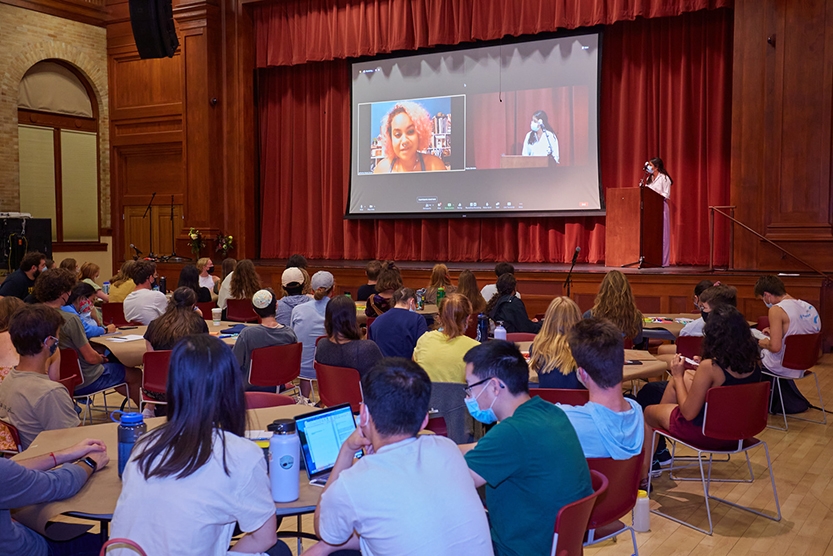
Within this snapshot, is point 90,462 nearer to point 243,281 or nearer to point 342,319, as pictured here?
point 342,319

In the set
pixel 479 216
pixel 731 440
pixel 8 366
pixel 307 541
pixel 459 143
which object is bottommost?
pixel 307 541

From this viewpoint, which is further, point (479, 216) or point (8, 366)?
point (479, 216)

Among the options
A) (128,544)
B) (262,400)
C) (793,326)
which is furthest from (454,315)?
(793,326)

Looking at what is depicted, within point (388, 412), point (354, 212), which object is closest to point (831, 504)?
point (388, 412)

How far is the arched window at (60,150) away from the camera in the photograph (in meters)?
14.0

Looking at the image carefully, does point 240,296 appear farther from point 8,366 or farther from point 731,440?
point 731,440

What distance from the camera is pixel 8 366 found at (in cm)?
391

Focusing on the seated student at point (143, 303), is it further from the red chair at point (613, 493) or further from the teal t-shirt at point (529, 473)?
the teal t-shirt at point (529, 473)

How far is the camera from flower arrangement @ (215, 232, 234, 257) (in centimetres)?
1303

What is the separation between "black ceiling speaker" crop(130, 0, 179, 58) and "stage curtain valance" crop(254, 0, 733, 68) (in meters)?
3.25

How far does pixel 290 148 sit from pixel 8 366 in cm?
982

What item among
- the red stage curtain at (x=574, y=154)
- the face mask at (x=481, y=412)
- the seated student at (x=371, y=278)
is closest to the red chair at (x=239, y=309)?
the seated student at (x=371, y=278)

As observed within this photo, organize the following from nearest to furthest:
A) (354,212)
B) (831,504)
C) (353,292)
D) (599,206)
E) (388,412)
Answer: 1. (388,412)
2. (831,504)
3. (599,206)
4. (353,292)
5. (354,212)

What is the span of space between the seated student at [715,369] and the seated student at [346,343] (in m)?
1.71
